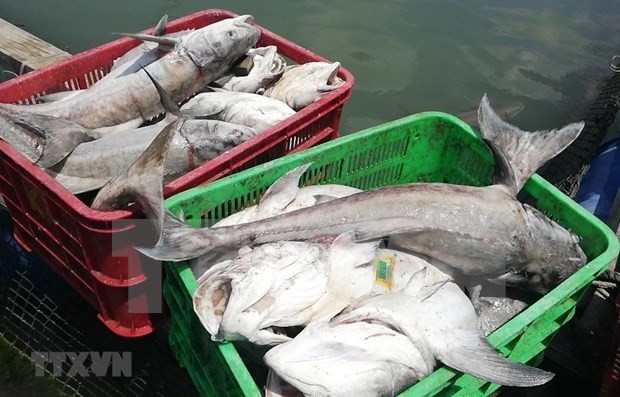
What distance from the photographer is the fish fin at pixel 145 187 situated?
2.33 meters

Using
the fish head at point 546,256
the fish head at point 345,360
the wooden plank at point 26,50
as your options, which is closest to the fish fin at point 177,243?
the fish head at point 345,360

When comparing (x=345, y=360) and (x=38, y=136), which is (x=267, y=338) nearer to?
(x=345, y=360)

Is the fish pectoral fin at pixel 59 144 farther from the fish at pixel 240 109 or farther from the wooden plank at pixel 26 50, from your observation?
the wooden plank at pixel 26 50

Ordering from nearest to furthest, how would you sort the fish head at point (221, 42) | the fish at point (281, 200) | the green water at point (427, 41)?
1. the fish at point (281, 200)
2. the fish head at point (221, 42)
3. the green water at point (427, 41)

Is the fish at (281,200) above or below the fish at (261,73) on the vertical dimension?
below

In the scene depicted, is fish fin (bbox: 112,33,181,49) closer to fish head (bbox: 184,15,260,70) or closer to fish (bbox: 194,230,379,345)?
fish head (bbox: 184,15,260,70)

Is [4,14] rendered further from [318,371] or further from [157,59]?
[318,371]

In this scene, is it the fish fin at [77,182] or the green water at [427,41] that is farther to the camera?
the green water at [427,41]

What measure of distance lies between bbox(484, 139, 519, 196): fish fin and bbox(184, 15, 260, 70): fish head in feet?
5.70

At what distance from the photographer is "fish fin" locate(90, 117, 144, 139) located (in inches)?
127

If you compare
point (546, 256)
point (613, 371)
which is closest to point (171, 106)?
point (546, 256)

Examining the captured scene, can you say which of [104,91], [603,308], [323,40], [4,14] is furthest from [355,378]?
[4,14]

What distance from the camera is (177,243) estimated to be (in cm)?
229

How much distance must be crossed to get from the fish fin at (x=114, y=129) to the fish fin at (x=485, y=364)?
2.17 metres
